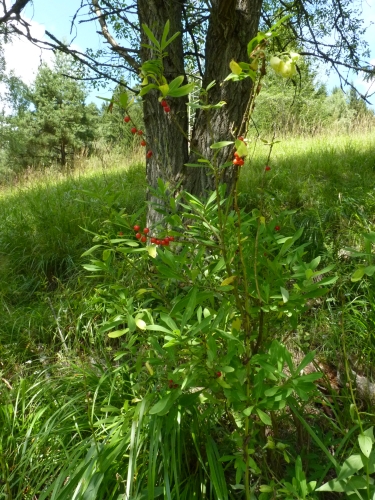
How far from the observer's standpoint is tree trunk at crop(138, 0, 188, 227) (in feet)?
8.66

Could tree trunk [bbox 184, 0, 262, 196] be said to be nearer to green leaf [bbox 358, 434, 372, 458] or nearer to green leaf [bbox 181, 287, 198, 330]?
green leaf [bbox 181, 287, 198, 330]

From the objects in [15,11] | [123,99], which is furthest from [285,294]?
[15,11]

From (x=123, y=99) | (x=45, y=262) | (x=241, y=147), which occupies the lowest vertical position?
(x=45, y=262)

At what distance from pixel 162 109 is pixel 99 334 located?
147 cm

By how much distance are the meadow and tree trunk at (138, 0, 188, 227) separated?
1.51 ft

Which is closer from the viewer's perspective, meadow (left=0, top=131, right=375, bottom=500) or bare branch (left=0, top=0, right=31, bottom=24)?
meadow (left=0, top=131, right=375, bottom=500)

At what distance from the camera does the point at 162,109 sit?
2.66m

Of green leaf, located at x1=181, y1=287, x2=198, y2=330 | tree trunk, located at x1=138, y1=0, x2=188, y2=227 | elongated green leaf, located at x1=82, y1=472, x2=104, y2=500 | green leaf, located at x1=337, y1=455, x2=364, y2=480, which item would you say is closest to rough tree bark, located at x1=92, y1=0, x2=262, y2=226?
tree trunk, located at x1=138, y1=0, x2=188, y2=227

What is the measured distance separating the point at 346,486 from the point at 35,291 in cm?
256

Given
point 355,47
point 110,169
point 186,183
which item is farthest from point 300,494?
point 110,169

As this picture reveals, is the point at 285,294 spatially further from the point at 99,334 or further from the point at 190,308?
the point at 99,334

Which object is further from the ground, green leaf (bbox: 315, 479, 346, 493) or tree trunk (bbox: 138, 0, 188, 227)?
tree trunk (bbox: 138, 0, 188, 227)

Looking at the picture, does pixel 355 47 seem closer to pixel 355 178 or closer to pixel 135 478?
pixel 355 178

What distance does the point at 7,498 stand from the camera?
1533 mm
